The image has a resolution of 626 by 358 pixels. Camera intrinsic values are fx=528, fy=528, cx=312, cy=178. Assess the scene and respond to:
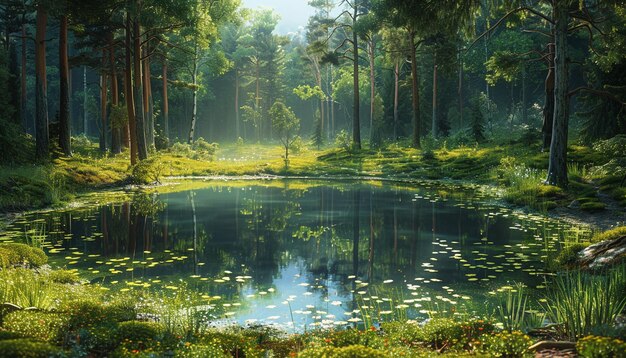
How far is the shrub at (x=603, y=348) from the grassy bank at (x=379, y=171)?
10968 millimetres

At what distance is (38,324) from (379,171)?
28.2m

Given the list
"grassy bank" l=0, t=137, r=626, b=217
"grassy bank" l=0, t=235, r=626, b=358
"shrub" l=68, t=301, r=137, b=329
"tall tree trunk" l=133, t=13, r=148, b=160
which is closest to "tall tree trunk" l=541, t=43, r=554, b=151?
"grassy bank" l=0, t=137, r=626, b=217

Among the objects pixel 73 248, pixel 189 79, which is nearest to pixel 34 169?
pixel 73 248

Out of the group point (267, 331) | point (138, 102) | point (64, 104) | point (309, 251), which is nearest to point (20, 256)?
point (267, 331)

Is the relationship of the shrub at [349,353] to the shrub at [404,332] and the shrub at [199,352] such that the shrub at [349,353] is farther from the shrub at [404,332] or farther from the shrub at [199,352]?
the shrub at [404,332]

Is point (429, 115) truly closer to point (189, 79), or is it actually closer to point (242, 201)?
point (189, 79)

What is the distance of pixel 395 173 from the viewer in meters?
32.2

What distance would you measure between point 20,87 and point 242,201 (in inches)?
1339

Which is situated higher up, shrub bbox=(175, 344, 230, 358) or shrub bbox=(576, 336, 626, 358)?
shrub bbox=(576, 336, 626, 358)

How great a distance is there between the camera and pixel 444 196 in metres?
22.3

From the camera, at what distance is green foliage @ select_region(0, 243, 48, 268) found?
10.1 metres

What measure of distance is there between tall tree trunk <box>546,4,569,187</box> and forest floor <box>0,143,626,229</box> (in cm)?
78

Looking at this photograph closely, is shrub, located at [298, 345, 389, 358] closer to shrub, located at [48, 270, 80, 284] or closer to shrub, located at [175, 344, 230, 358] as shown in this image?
shrub, located at [175, 344, 230, 358]

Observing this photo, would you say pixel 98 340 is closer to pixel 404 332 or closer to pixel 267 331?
pixel 267 331
